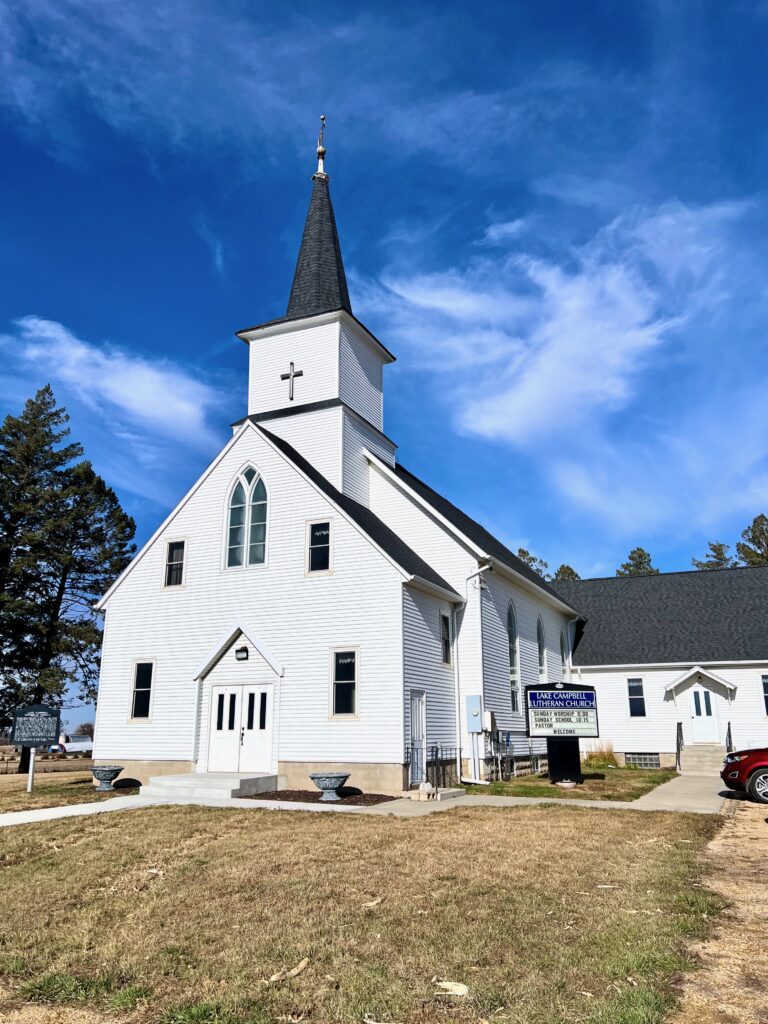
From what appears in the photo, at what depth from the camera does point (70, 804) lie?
17672mm

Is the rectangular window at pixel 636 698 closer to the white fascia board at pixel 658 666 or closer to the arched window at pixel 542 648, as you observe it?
the white fascia board at pixel 658 666

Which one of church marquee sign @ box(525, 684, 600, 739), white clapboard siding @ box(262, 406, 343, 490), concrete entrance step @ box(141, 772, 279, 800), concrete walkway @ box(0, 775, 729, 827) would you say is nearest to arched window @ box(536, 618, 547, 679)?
church marquee sign @ box(525, 684, 600, 739)

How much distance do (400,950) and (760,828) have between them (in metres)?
9.59

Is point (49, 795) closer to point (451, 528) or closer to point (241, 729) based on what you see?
point (241, 729)

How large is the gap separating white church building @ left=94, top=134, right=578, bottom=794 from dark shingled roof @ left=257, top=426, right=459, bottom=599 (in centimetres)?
11

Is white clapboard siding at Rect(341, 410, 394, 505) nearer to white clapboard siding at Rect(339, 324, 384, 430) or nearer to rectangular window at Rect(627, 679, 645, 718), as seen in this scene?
white clapboard siding at Rect(339, 324, 384, 430)

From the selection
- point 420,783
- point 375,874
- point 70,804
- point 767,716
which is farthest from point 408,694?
point 767,716

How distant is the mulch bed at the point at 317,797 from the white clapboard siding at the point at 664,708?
616 inches

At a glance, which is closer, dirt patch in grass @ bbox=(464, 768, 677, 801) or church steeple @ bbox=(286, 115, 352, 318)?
dirt patch in grass @ bbox=(464, 768, 677, 801)

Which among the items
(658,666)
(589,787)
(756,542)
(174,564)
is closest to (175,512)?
(174,564)

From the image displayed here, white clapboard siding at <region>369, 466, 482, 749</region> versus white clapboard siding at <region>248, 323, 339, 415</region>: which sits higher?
white clapboard siding at <region>248, 323, 339, 415</region>

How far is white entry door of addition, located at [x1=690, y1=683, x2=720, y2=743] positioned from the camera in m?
29.2

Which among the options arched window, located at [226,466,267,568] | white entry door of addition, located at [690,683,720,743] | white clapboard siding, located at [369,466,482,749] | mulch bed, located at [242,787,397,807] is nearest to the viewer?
mulch bed, located at [242,787,397,807]

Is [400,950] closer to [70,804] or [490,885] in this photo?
[490,885]
